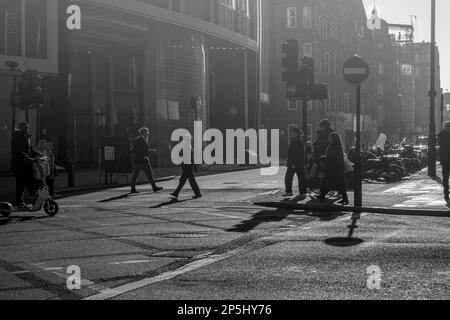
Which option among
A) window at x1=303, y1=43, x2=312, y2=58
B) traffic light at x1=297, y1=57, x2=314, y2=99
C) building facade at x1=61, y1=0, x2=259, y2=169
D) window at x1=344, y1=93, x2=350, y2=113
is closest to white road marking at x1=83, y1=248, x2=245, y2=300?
traffic light at x1=297, y1=57, x2=314, y2=99

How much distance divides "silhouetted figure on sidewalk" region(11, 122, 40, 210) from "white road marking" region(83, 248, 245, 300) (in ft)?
22.7

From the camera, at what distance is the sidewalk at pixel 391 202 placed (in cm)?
1401

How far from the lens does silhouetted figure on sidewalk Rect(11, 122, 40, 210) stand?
14.8m

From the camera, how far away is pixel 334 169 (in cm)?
1588

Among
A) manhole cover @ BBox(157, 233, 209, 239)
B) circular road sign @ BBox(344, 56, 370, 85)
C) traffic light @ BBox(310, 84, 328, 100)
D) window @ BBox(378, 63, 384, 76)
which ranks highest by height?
window @ BBox(378, 63, 384, 76)

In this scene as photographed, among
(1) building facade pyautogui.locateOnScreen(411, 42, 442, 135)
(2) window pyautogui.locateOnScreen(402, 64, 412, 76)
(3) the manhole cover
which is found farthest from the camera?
(1) building facade pyautogui.locateOnScreen(411, 42, 442, 135)

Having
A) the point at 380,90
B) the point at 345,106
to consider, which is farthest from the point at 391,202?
the point at 380,90

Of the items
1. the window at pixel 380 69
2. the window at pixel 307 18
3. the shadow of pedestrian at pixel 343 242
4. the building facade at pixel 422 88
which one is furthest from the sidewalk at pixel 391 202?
the building facade at pixel 422 88

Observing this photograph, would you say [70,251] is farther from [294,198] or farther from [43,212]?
[294,198]

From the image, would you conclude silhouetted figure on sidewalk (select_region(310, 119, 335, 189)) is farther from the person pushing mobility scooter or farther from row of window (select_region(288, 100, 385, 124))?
row of window (select_region(288, 100, 385, 124))

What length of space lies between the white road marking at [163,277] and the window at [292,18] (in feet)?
208

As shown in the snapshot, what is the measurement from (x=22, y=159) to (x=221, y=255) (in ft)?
24.8
